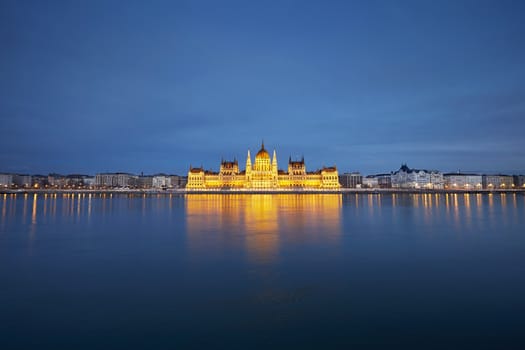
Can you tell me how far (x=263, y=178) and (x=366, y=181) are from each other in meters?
88.0

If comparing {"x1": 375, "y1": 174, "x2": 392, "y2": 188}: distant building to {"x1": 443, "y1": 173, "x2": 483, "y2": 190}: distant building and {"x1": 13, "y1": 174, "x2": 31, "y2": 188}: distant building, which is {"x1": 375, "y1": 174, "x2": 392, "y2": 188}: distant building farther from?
{"x1": 13, "y1": 174, "x2": 31, "y2": 188}: distant building

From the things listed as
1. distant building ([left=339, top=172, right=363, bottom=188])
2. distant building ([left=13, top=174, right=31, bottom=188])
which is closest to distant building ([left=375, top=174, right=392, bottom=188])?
distant building ([left=339, top=172, right=363, bottom=188])

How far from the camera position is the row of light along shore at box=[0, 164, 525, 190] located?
15305 cm

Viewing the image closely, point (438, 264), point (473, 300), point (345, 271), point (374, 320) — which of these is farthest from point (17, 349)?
point (438, 264)

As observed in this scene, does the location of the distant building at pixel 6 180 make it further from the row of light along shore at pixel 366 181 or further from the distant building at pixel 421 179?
the distant building at pixel 421 179

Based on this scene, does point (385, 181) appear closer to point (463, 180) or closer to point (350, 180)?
point (350, 180)

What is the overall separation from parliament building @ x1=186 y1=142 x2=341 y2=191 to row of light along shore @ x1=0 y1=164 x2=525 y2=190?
22.8 meters

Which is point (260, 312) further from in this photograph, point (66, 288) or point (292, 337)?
point (66, 288)

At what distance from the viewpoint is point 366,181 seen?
186375mm

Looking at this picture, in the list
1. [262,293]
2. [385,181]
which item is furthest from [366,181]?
[262,293]

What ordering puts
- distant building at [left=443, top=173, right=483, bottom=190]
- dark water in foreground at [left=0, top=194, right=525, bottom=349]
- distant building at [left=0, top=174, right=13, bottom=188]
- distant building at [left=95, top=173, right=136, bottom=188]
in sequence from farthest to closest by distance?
distant building at [left=95, top=173, right=136, bottom=188] < distant building at [left=443, top=173, right=483, bottom=190] < distant building at [left=0, top=174, right=13, bottom=188] < dark water in foreground at [left=0, top=194, right=525, bottom=349]

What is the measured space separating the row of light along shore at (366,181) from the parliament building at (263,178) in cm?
2281

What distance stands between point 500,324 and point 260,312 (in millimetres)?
5197

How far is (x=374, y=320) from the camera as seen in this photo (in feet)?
25.0
